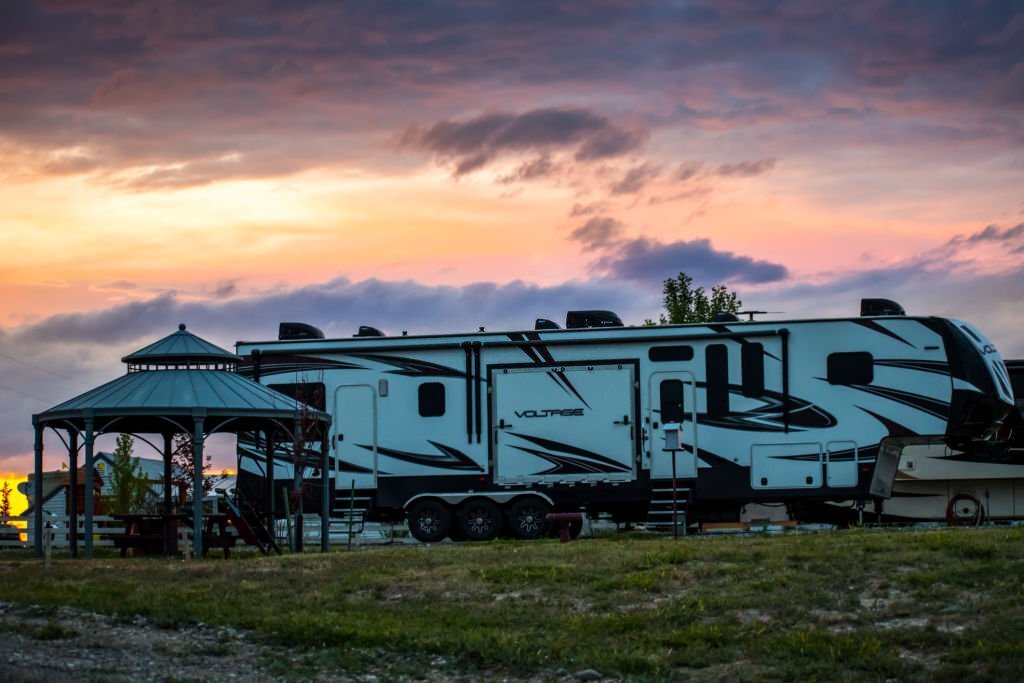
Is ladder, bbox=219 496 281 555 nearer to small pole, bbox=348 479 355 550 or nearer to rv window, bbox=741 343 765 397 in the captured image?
small pole, bbox=348 479 355 550

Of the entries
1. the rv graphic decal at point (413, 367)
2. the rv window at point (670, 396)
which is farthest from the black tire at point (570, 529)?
the rv graphic decal at point (413, 367)

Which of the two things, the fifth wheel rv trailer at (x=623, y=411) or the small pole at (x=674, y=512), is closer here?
the small pole at (x=674, y=512)

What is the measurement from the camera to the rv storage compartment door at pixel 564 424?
83.7 feet

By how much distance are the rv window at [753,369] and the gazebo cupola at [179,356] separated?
340 inches

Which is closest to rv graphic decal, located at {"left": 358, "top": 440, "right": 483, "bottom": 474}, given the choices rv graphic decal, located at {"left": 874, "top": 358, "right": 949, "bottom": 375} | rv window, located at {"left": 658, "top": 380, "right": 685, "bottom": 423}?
rv window, located at {"left": 658, "top": 380, "right": 685, "bottom": 423}

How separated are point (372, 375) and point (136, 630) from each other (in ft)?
37.8

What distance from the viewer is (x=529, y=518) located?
25906 millimetres

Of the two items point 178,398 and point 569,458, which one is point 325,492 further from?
point 569,458

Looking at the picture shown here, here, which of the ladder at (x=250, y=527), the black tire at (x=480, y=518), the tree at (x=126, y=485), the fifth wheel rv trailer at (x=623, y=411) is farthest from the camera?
the tree at (x=126, y=485)

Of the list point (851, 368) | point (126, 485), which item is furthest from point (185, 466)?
point (851, 368)

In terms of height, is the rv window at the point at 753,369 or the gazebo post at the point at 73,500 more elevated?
the rv window at the point at 753,369

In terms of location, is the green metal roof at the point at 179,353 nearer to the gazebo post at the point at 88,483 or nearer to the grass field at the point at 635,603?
the gazebo post at the point at 88,483

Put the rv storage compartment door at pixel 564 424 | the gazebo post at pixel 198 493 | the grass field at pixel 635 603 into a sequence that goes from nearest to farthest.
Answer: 1. the grass field at pixel 635 603
2. the gazebo post at pixel 198 493
3. the rv storage compartment door at pixel 564 424

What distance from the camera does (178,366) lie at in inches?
940
